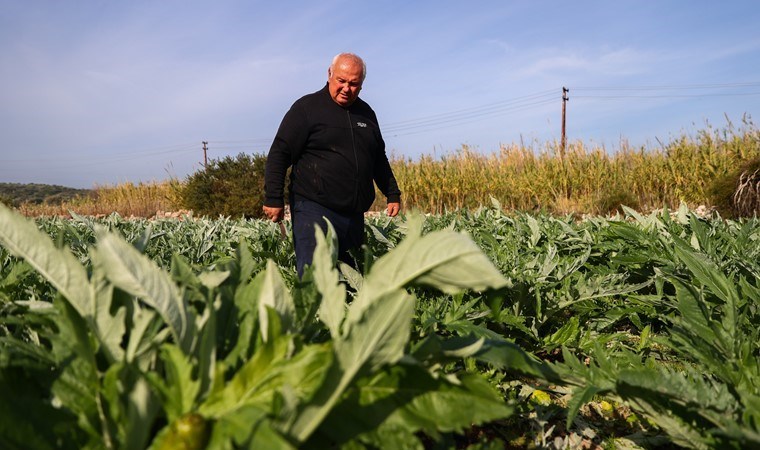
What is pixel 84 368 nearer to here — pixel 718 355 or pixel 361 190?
pixel 718 355

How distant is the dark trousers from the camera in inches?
149

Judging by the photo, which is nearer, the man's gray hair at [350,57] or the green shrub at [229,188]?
the man's gray hair at [350,57]

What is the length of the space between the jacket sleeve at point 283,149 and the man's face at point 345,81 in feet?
0.97

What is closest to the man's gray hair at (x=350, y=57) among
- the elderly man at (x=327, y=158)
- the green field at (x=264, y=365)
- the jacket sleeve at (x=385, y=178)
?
the elderly man at (x=327, y=158)

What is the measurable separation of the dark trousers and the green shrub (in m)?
11.9

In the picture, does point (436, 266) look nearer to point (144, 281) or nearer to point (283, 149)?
point (144, 281)

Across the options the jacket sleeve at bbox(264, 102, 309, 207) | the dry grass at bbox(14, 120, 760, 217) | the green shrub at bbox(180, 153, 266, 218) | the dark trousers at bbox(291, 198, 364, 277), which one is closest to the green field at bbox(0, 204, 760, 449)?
the dark trousers at bbox(291, 198, 364, 277)

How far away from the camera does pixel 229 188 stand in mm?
16219

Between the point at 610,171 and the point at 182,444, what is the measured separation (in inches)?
681

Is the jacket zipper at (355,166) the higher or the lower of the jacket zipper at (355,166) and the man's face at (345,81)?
the lower

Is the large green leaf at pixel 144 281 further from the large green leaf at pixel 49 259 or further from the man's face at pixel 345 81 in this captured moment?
the man's face at pixel 345 81

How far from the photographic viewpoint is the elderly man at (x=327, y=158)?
3926mm

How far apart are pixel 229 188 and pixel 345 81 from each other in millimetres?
13091

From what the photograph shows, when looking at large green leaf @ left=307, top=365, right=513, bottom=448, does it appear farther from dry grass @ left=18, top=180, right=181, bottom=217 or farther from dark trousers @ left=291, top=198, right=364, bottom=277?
dry grass @ left=18, top=180, right=181, bottom=217
